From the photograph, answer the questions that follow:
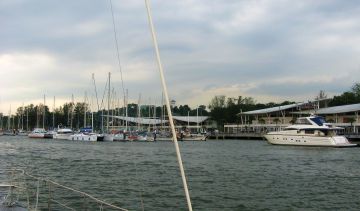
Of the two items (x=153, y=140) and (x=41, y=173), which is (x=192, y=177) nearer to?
(x=41, y=173)

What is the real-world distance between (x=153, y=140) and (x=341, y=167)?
242 feet

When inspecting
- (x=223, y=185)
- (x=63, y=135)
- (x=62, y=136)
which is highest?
(x=63, y=135)

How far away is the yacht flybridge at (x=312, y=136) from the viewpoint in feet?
280

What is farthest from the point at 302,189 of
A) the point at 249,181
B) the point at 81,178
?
the point at 81,178

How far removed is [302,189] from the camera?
30.8 m

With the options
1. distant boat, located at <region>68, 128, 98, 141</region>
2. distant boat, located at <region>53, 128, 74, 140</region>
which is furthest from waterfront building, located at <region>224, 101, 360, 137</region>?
distant boat, located at <region>53, 128, 74, 140</region>

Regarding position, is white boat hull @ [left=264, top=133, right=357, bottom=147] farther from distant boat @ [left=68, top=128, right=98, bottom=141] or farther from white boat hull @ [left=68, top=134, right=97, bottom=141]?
distant boat @ [left=68, top=128, right=98, bottom=141]

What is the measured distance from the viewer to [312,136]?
86312 millimetres

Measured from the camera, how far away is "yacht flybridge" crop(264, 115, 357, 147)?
85.4m

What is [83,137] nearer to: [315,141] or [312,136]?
[312,136]

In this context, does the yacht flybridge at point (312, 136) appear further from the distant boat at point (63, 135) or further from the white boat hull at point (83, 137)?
the distant boat at point (63, 135)

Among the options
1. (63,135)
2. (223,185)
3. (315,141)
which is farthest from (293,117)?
(223,185)

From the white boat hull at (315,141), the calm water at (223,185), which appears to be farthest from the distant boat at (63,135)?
the calm water at (223,185)

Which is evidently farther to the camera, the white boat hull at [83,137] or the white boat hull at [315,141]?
the white boat hull at [83,137]
